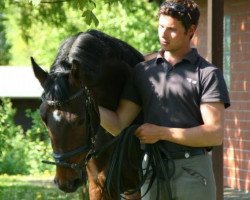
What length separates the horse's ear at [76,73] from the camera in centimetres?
418

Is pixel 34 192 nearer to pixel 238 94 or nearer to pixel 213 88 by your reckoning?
pixel 238 94

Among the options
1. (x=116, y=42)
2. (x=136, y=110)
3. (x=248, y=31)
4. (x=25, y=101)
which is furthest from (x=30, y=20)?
(x=25, y=101)

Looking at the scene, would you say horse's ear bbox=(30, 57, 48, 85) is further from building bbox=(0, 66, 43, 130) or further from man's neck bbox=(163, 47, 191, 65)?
building bbox=(0, 66, 43, 130)

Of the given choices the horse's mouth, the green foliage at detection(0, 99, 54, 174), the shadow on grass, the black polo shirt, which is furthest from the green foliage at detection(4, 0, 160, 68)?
the horse's mouth

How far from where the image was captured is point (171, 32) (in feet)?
13.2

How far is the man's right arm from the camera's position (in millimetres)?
4457

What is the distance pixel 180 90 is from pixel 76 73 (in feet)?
2.03

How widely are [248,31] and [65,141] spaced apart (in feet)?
21.6

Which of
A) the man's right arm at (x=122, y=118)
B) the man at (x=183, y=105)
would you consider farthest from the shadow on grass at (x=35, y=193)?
the man at (x=183, y=105)

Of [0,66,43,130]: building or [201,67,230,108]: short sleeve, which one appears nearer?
[201,67,230,108]: short sleeve

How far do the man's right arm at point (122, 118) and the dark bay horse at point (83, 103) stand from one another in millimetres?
70

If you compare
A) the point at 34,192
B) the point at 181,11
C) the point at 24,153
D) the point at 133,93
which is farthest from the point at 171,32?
the point at 24,153

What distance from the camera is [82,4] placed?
623 centimetres

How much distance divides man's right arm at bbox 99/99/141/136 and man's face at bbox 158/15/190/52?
1.77 ft
